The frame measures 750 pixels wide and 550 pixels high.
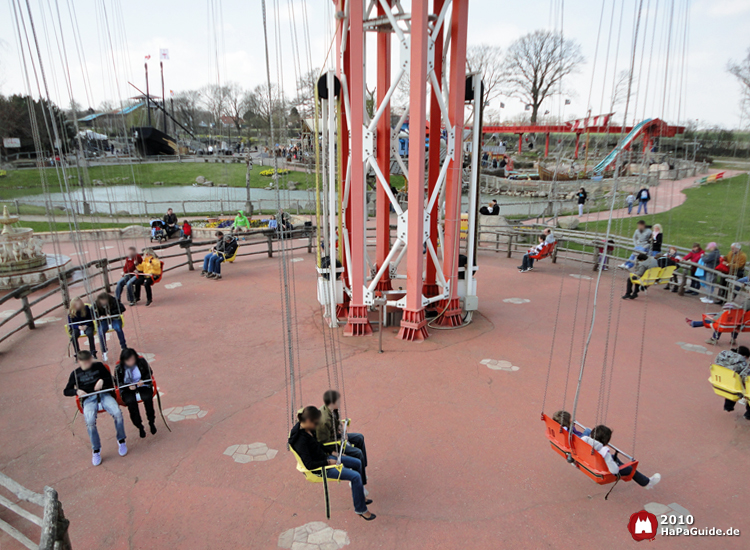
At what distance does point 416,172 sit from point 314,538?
5694 mm

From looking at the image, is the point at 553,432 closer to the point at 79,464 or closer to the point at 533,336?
the point at 533,336

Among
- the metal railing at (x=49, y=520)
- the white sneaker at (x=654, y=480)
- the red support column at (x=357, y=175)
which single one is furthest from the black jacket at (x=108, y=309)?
the white sneaker at (x=654, y=480)

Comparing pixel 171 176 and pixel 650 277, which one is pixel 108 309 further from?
pixel 171 176

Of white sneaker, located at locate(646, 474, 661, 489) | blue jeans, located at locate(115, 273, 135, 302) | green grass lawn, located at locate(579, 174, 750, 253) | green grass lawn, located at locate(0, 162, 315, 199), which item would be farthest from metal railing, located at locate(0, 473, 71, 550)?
green grass lawn, located at locate(0, 162, 315, 199)

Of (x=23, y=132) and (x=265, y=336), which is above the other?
(x=23, y=132)

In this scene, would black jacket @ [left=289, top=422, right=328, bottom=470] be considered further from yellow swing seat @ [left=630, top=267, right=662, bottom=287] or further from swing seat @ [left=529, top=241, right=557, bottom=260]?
swing seat @ [left=529, top=241, right=557, bottom=260]

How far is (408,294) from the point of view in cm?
862

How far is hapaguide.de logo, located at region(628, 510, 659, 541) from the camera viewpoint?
4180mm

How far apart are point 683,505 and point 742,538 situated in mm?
503

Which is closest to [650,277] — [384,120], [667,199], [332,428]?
[384,120]

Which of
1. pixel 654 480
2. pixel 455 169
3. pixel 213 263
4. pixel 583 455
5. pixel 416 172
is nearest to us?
pixel 583 455

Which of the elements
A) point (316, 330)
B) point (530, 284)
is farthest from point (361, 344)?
point (530, 284)

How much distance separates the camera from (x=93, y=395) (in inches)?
213

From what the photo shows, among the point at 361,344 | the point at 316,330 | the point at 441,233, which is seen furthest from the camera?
the point at 441,233
